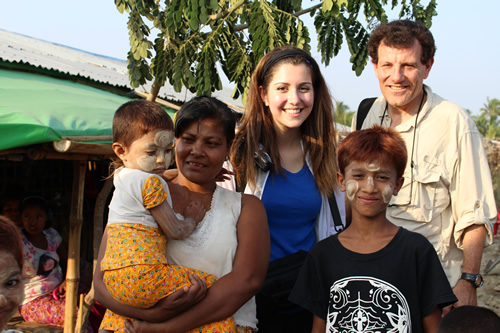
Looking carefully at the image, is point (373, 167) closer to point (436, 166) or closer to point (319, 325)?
point (436, 166)

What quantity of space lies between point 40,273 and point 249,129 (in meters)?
4.15

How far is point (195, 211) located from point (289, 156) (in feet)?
2.34

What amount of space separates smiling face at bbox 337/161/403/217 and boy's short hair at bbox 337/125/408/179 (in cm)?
3

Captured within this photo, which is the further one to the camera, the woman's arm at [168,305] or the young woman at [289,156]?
the young woman at [289,156]

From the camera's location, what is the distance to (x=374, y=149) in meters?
2.40

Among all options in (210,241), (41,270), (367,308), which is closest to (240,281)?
(210,241)

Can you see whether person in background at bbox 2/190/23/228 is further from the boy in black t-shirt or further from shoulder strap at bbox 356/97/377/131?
the boy in black t-shirt

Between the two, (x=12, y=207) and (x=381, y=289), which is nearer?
(x=381, y=289)

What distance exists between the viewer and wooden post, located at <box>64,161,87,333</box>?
5.53 m

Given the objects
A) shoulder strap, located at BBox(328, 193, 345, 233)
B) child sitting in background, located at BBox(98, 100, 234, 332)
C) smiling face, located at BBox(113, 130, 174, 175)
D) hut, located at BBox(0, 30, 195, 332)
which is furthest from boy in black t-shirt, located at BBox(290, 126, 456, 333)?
hut, located at BBox(0, 30, 195, 332)

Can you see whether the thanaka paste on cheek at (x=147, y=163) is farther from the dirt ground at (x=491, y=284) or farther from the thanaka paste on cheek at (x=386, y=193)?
the dirt ground at (x=491, y=284)

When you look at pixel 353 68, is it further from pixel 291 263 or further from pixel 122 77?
pixel 122 77

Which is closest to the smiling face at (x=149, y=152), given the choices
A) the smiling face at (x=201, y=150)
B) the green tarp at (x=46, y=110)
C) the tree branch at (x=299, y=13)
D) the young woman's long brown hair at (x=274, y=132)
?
the smiling face at (x=201, y=150)

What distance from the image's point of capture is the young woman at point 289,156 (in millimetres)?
2627
